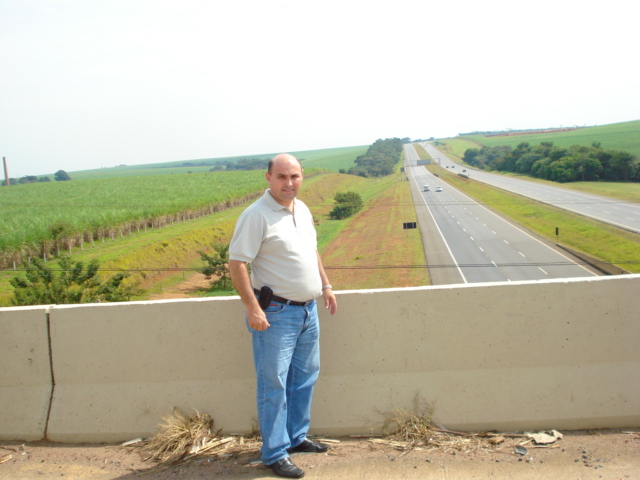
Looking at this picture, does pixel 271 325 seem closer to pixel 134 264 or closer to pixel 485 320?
pixel 485 320

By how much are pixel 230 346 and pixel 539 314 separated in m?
2.03

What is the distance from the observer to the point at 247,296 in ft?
10.5

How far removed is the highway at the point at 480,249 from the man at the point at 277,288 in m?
21.3

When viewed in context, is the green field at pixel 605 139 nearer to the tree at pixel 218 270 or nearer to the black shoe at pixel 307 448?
the tree at pixel 218 270

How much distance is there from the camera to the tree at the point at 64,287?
18047 millimetres

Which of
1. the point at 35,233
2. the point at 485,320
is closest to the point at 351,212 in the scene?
the point at 35,233

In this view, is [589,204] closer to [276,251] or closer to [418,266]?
[418,266]

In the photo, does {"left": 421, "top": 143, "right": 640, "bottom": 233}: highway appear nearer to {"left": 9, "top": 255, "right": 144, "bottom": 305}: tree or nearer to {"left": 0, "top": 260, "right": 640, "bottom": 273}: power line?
{"left": 0, "top": 260, "right": 640, "bottom": 273}: power line

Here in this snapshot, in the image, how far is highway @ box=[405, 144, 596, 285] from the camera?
88.0 feet

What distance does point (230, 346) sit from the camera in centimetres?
385

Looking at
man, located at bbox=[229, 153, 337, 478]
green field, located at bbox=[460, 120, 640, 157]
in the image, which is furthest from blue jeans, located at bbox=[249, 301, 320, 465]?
green field, located at bbox=[460, 120, 640, 157]

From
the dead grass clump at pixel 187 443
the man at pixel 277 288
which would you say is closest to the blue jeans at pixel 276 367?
the man at pixel 277 288

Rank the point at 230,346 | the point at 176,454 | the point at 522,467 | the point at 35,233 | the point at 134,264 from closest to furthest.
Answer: the point at 522,467
the point at 176,454
the point at 230,346
the point at 134,264
the point at 35,233

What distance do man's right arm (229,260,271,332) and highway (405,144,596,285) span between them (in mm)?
21499
